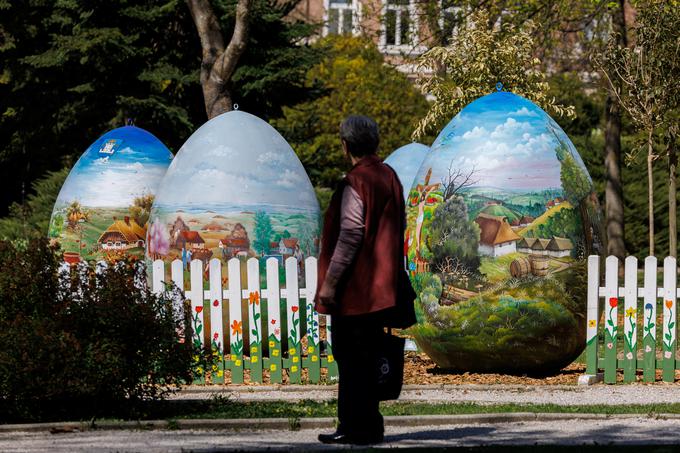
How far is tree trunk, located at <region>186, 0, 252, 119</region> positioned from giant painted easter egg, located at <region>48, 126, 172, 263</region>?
6.61 feet

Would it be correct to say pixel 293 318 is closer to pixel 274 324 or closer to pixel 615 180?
pixel 274 324

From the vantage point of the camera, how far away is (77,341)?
858 centimetres

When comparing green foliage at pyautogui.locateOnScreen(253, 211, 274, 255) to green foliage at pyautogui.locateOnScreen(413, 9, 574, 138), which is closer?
green foliage at pyautogui.locateOnScreen(253, 211, 274, 255)

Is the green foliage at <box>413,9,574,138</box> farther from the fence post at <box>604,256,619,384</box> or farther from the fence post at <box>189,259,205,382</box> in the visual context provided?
the fence post at <box>189,259,205,382</box>

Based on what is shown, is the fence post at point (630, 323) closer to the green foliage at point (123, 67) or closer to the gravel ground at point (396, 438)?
the gravel ground at point (396, 438)

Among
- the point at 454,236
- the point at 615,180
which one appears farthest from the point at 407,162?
the point at 454,236

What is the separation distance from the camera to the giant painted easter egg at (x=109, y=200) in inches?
613

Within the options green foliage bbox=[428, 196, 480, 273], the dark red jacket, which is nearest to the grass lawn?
the dark red jacket

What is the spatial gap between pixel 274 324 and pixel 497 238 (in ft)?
7.08

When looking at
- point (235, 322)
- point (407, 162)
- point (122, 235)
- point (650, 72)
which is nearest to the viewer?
point (235, 322)

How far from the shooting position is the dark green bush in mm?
8562

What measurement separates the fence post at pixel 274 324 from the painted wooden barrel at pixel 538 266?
229 cm

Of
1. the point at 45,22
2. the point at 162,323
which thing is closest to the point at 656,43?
the point at 162,323

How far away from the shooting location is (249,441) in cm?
780
